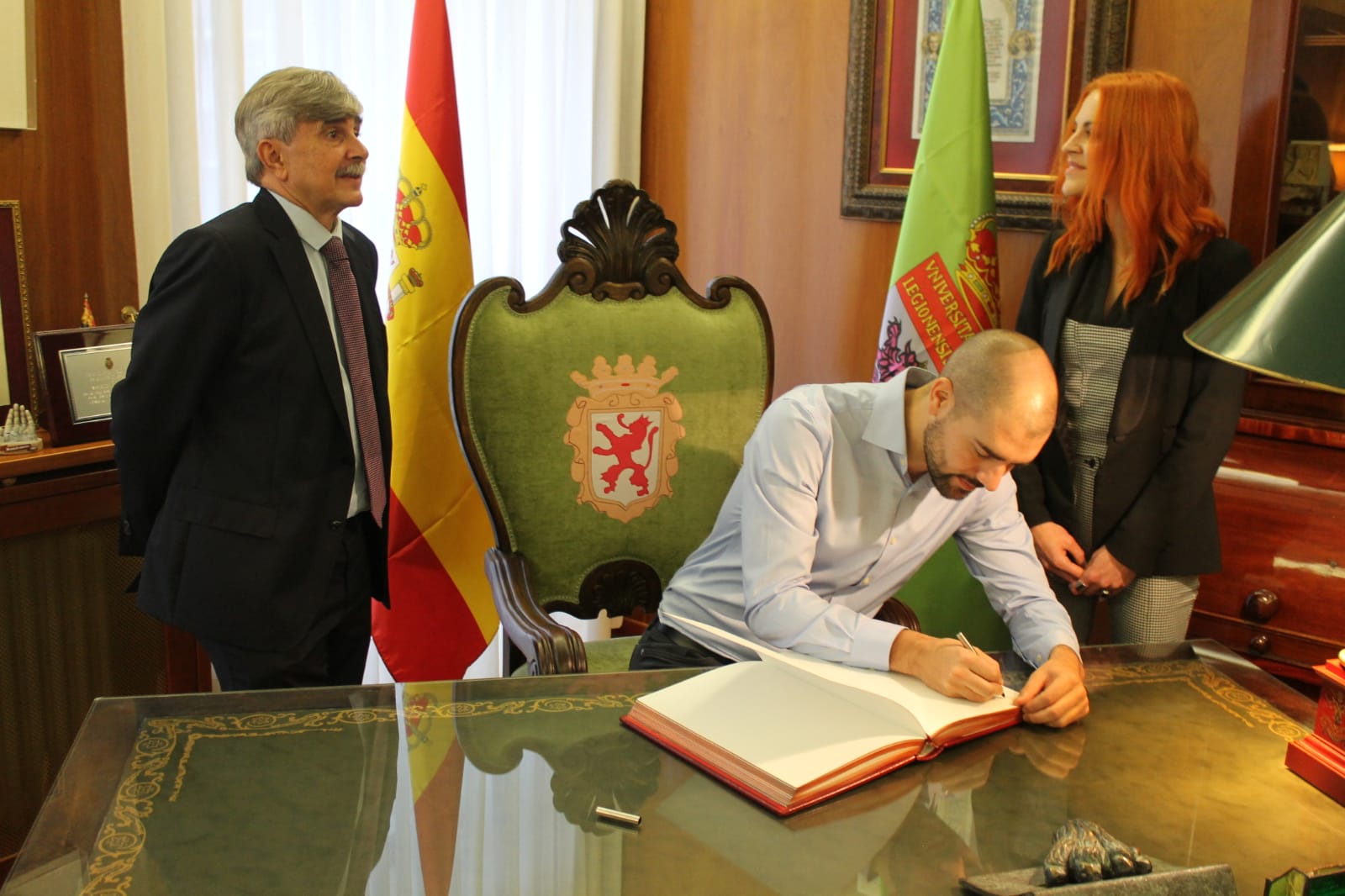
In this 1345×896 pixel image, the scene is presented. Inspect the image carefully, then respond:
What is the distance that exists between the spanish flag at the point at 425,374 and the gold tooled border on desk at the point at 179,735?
142 cm

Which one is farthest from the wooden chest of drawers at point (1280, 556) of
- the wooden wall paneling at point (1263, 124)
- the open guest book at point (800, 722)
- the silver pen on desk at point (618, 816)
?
the silver pen on desk at point (618, 816)

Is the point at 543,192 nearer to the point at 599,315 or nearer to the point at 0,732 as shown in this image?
the point at 599,315

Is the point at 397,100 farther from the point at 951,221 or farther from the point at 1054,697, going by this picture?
the point at 1054,697

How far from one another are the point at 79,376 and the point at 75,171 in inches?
18.7

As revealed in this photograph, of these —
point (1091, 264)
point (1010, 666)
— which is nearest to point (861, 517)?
point (1010, 666)

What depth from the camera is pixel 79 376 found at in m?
2.48

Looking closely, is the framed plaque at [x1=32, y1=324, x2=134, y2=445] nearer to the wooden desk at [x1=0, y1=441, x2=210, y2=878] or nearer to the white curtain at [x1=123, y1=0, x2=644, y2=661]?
the wooden desk at [x1=0, y1=441, x2=210, y2=878]

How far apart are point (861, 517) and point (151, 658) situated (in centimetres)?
172

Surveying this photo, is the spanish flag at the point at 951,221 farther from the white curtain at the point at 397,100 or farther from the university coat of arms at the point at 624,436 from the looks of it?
the white curtain at the point at 397,100

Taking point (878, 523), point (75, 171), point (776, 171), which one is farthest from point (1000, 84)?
point (75, 171)

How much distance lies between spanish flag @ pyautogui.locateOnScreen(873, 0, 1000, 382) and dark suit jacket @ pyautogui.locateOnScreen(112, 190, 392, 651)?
144cm

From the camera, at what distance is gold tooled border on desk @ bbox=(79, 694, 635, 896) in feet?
3.81

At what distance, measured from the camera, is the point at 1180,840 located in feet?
4.24

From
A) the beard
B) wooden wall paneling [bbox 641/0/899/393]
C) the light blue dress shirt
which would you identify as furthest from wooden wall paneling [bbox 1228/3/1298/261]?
wooden wall paneling [bbox 641/0/899/393]
